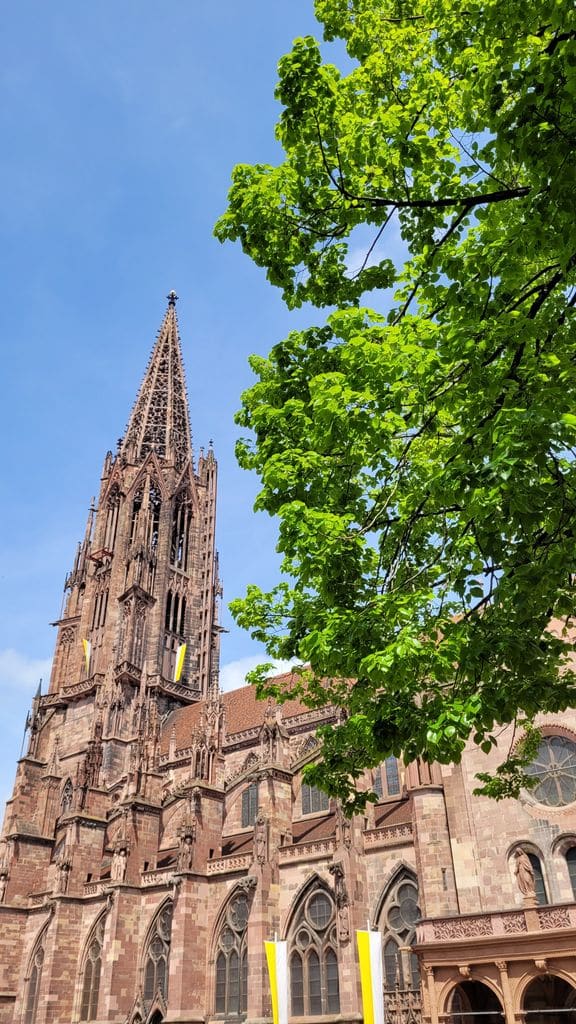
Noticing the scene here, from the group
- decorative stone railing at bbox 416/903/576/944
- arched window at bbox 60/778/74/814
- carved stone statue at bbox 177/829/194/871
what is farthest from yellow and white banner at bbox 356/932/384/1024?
arched window at bbox 60/778/74/814

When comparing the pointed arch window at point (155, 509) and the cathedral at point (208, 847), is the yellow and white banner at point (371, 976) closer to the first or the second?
the cathedral at point (208, 847)

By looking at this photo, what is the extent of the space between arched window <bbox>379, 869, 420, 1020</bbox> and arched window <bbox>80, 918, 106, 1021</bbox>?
15.6 meters

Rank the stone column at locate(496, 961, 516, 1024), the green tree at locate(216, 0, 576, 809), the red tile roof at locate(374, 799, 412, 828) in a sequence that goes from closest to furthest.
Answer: the green tree at locate(216, 0, 576, 809), the stone column at locate(496, 961, 516, 1024), the red tile roof at locate(374, 799, 412, 828)

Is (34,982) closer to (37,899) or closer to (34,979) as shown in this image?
(34,979)

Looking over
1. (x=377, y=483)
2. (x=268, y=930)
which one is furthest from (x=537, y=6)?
(x=268, y=930)

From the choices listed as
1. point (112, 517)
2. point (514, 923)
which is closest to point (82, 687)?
point (112, 517)

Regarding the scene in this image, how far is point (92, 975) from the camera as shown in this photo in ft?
107

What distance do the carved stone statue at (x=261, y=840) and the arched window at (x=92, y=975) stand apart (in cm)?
1106

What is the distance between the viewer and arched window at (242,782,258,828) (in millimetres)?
33500

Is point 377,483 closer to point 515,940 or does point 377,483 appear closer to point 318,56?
point 318,56

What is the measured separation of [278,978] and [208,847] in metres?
7.54

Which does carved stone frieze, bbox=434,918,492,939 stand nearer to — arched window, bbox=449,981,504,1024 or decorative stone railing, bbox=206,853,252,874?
arched window, bbox=449,981,504,1024

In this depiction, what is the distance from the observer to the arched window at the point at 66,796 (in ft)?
141

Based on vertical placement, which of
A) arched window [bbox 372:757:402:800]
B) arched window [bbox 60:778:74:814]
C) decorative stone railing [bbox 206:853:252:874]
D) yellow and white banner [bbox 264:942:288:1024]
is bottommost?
yellow and white banner [bbox 264:942:288:1024]
